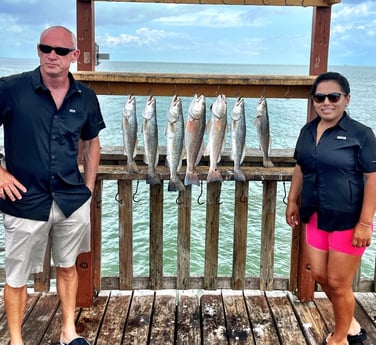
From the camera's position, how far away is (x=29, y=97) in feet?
7.70

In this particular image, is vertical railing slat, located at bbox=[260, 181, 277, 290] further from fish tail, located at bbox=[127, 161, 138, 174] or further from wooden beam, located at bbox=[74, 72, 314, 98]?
fish tail, located at bbox=[127, 161, 138, 174]

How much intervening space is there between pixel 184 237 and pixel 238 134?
0.90m

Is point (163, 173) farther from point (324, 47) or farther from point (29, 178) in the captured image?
point (324, 47)

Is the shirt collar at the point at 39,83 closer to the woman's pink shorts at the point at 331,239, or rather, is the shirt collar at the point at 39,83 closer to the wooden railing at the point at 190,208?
the wooden railing at the point at 190,208

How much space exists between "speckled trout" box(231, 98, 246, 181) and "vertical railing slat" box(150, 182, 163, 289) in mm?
579

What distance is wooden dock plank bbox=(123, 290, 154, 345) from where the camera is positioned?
9.13 ft

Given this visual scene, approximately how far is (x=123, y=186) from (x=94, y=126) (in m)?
0.73

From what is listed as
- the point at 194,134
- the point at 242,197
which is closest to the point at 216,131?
the point at 194,134

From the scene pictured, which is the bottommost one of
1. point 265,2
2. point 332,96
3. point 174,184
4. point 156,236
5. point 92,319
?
point 92,319

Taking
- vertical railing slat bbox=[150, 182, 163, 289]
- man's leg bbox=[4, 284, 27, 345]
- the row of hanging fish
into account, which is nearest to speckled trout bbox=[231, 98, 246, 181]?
the row of hanging fish

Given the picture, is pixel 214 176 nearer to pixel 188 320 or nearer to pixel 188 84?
pixel 188 84

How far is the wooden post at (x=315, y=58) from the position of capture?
3.05 metres

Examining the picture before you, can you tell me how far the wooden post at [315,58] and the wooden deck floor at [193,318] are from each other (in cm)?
10

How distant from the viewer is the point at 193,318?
3021 mm
